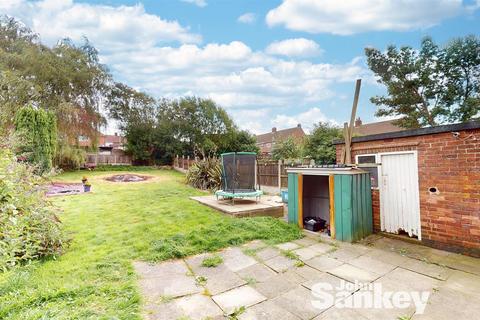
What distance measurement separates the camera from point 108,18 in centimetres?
696

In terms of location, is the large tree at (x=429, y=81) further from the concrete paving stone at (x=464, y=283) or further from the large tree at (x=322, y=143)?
the concrete paving stone at (x=464, y=283)

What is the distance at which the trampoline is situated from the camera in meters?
6.62

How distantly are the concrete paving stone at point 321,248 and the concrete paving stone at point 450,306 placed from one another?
1.49m

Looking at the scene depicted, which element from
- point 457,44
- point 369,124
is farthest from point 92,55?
point 369,124

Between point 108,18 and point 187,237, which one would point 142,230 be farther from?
point 108,18

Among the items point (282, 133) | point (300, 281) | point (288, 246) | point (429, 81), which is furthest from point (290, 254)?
point (282, 133)

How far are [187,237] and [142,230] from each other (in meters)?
1.11

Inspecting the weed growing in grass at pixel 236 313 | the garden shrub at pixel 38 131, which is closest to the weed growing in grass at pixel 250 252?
the weed growing in grass at pixel 236 313

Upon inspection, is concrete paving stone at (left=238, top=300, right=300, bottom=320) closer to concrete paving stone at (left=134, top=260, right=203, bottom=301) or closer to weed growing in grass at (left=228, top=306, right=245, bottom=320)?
weed growing in grass at (left=228, top=306, right=245, bottom=320)

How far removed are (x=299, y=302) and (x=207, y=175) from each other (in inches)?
337

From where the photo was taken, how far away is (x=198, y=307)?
230 cm

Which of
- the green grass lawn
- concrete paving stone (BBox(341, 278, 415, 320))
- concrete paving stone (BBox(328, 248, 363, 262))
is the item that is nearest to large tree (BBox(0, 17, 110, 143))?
the green grass lawn

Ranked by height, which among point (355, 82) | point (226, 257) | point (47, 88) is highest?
point (47, 88)

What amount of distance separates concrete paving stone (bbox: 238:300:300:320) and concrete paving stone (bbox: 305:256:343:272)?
1167mm
